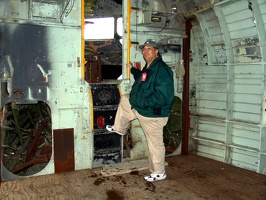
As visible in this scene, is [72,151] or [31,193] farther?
[72,151]

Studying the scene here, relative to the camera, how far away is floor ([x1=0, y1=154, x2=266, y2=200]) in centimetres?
348

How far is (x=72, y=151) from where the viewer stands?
4.33 m

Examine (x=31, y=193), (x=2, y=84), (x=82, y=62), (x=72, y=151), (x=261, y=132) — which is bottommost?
(x=31, y=193)

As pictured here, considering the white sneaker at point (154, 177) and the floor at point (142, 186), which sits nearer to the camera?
the floor at point (142, 186)

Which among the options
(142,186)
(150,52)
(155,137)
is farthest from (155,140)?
(150,52)

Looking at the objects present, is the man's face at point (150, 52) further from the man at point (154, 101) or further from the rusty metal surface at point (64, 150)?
the rusty metal surface at point (64, 150)

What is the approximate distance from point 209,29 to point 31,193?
408 cm

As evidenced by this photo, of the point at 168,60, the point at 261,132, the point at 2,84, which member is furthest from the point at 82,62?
the point at 261,132

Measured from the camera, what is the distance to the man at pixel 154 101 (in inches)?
143

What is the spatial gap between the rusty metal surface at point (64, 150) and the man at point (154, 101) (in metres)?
1.16

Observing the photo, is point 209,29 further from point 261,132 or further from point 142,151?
point 142,151

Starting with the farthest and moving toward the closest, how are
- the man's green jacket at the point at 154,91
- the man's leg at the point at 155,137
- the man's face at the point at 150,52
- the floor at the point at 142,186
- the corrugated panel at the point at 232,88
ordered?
the corrugated panel at the point at 232,88 → the man's face at the point at 150,52 → the man's leg at the point at 155,137 → the man's green jacket at the point at 154,91 → the floor at the point at 142,186

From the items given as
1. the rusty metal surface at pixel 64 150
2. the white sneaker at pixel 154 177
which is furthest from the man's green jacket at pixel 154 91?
the rusty metal surface at pixel 64 150

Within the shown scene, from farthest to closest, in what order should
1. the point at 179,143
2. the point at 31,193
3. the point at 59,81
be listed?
1. the point at 179,143
2. the point at 59,81
3. the point at 31,193
